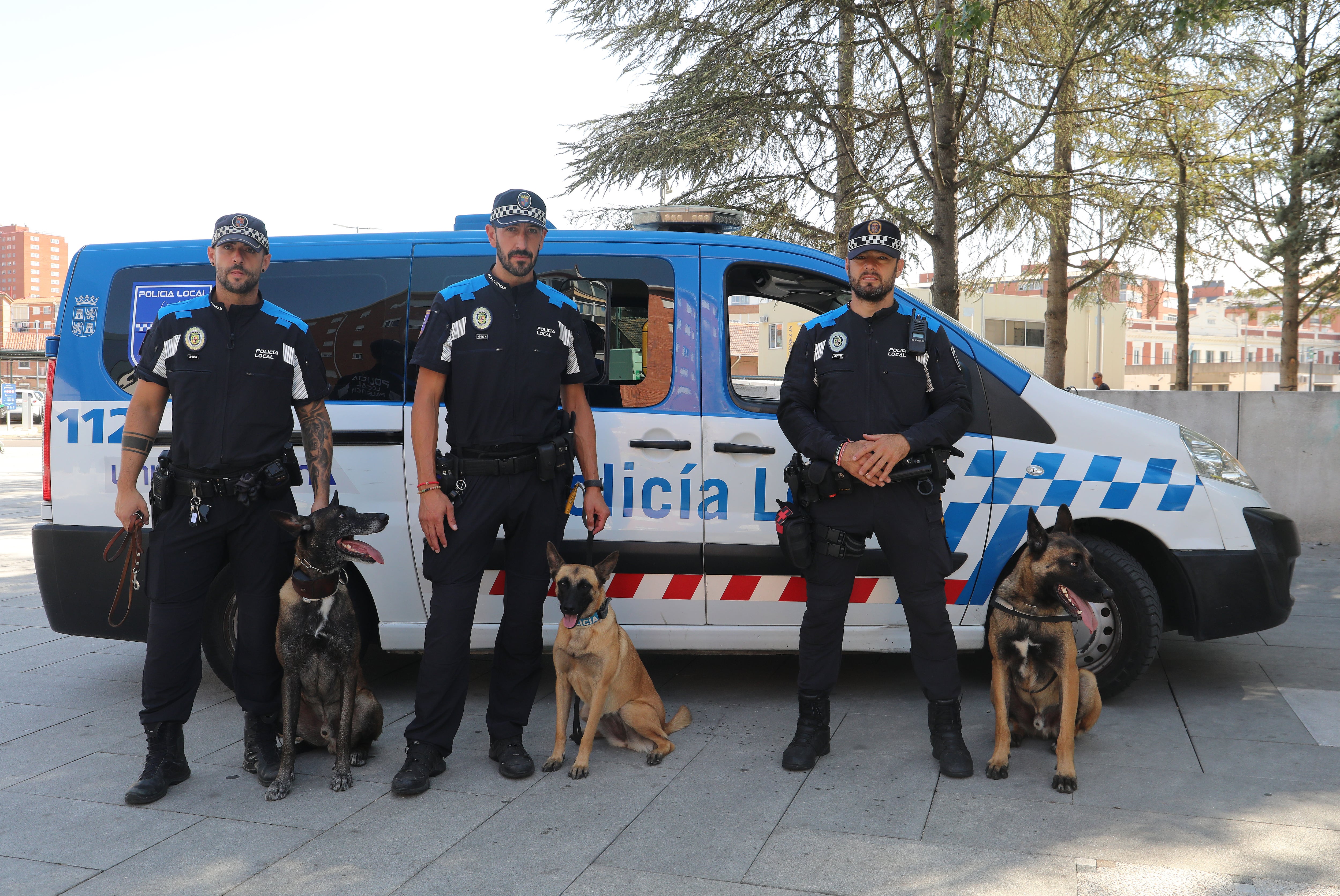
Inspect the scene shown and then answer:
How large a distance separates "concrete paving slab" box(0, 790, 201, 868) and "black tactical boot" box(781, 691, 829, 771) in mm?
2022

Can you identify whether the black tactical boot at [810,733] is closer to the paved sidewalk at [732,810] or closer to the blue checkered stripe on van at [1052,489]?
the paved sidewalk at [732,810]

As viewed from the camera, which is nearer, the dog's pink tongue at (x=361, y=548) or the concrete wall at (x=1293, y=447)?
the dog's pink tongue at (x=361, y=548)

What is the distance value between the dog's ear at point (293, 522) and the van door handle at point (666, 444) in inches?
51.2

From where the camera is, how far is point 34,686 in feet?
15.0

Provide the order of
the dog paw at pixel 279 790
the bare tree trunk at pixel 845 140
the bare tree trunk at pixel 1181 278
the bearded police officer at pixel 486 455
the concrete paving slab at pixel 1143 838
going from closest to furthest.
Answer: the concrete paving slab at pixel 1143 838 < the dog paw at pixel 279 790 < the bearded police officer at pixel 486 455 < the bare tree trunk at pixel 1181 278 < the bare tree trunk at pixel 845 140

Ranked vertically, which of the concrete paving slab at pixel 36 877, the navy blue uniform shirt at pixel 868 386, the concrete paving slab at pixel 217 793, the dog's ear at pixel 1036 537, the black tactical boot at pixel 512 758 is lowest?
the concrete paving slab at pixel 217 793

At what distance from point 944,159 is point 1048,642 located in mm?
5294

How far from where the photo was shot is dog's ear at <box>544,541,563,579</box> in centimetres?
338

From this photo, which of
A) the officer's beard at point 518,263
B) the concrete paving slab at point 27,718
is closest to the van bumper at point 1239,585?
the officer's beard at point 518,263

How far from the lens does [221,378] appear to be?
3203 mm

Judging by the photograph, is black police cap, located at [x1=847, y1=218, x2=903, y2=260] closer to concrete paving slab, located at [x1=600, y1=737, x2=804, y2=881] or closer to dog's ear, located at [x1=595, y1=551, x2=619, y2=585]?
dog's ear, located at [x1=595, y1=551, x2=619, y2=585]

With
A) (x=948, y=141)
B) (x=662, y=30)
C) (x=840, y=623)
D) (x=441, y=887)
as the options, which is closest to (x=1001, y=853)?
(x=840, y=623)

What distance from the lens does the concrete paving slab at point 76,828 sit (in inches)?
111

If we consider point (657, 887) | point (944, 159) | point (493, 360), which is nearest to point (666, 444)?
point (493, 360)
